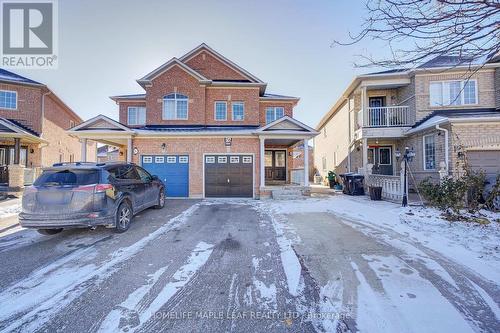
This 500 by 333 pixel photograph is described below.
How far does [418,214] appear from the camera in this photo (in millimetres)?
7613

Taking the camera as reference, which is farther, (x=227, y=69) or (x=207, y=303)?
(x=227, y=69)

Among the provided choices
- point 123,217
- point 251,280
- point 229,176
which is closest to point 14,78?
point 229,176

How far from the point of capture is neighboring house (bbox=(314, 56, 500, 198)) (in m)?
10.0

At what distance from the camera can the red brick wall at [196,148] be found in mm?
12375

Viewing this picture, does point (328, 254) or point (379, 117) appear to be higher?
point (379, 117)

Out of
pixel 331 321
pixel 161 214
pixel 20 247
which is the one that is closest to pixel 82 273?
pixel 20 247

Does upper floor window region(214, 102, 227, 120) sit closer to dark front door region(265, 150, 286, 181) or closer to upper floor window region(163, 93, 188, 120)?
upper floor window region(163, 93, 188, 120)

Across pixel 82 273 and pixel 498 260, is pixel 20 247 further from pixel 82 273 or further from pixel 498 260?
pixel 498 260

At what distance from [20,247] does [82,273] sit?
8.69 feet

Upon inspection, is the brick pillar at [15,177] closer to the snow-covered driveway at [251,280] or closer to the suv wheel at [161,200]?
the snow-covered driveway at [251,280]

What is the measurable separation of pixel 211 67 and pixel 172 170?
333 inches

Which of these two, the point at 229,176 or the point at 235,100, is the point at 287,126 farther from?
the point at 235,100

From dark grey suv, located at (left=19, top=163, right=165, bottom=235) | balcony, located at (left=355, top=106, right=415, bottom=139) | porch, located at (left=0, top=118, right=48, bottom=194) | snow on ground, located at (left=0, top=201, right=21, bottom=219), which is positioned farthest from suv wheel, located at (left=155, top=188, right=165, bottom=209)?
balcony, located at (left=355, top=106, right=415, bottom=139)

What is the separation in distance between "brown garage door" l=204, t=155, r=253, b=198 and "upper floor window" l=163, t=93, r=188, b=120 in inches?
154
